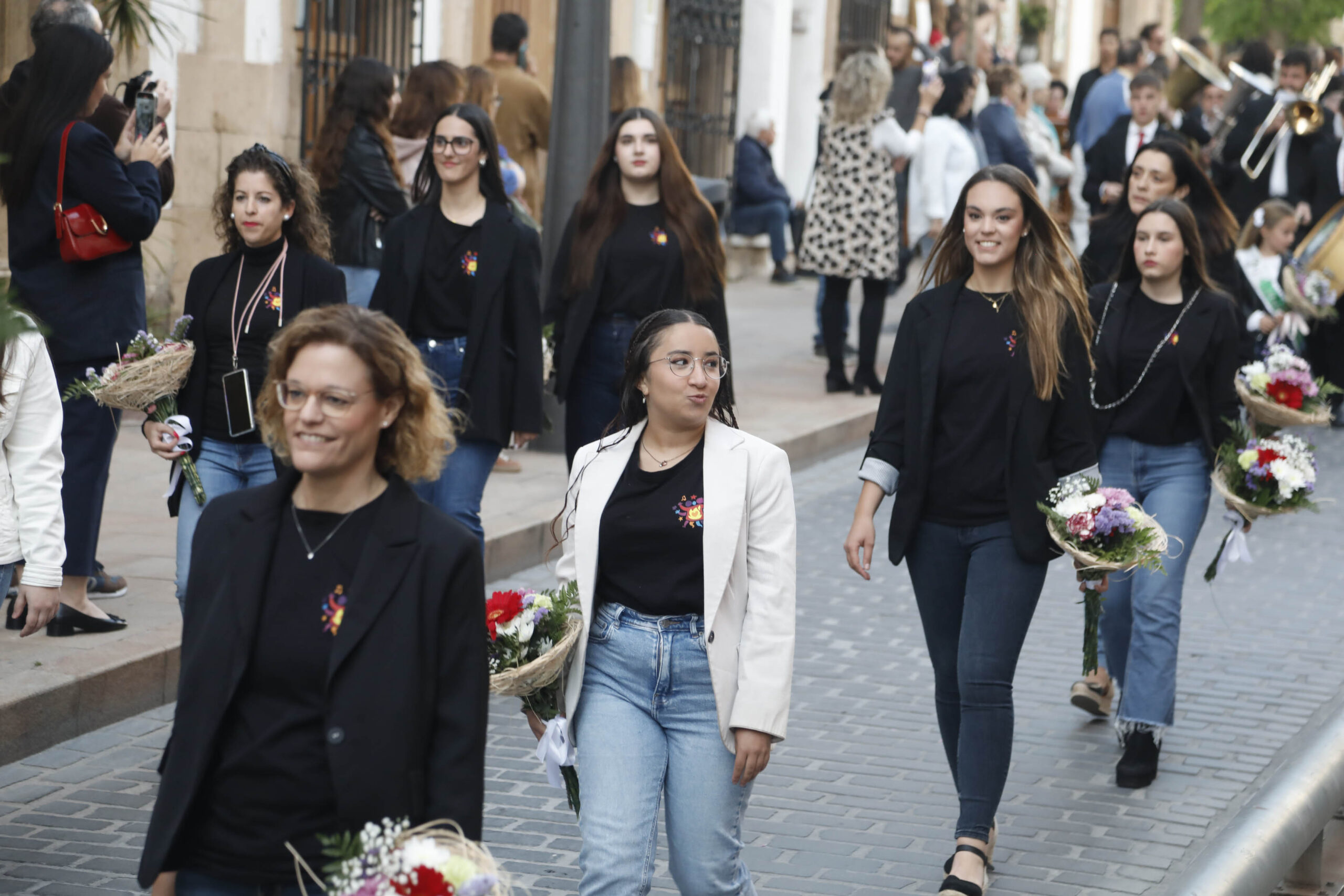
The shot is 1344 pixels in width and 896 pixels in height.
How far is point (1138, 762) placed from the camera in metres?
6.08

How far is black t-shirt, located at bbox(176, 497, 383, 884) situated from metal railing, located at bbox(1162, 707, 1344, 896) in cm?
147

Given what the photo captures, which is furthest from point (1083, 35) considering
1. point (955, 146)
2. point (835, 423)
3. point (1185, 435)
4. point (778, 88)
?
point (1185, 435)

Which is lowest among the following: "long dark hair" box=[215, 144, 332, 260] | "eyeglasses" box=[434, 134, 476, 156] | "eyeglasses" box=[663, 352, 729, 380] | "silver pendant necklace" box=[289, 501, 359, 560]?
"silver pendant necklace" box=[289, 501, 359, 560]

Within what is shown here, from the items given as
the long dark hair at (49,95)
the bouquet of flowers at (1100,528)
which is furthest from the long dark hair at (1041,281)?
the long dark hair at (49,95)

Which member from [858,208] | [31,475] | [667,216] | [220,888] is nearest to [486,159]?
[667,216]

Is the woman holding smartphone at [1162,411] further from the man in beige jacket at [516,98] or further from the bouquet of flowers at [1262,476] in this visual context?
the man in beige jacket at [516,98]

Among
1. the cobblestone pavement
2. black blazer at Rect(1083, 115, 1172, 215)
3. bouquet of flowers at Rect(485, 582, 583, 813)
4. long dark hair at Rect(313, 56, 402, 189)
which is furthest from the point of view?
black blazer at Rect(1083, 115, 1172, 215)

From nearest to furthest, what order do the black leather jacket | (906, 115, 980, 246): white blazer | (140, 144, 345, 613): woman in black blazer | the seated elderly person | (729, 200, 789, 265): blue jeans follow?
1. (140, 144, 345, 613): woman in black blazer
2. the black leather jacket
3. (906, 115, 980, 246): white blazer
4. the seated elderly person
5. (729, 200, 789, 265): blue jeans

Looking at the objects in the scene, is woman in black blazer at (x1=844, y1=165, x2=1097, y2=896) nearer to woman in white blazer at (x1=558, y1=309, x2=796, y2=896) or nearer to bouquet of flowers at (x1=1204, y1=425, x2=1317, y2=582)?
woman in white blazer at (x1=558, y1=309, x2=796, y2=896)

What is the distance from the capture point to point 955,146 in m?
14.1

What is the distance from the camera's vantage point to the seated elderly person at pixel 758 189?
2005 centimetres

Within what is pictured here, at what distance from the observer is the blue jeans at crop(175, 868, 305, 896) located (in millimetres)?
3021

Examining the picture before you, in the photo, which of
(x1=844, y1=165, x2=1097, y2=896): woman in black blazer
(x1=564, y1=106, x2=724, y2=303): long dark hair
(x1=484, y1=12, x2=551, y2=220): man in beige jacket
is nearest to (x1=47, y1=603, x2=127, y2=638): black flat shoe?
(x1=564, y1=106, x2=724, y2=303): long dark hair

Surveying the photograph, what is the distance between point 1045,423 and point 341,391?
2.54 metres
